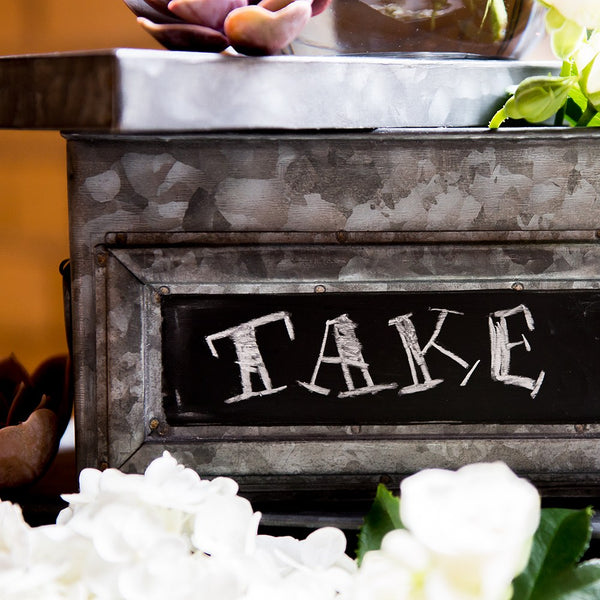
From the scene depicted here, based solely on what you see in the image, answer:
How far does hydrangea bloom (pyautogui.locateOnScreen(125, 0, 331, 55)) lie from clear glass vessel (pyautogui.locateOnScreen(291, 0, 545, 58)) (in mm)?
48

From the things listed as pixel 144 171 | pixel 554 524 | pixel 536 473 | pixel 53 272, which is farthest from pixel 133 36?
pixel 554 524

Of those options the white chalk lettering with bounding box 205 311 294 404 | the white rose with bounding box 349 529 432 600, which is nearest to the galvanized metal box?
the white chalk lettering with bounding box 205 311 294 404

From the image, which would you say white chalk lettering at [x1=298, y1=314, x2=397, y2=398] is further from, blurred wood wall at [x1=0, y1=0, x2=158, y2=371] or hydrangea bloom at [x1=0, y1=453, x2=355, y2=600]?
blurred wood wall at [x1=0, y1=0, x2=158, y2=371]

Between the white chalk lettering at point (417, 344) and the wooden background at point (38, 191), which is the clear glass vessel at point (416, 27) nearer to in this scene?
the white chalk lettering at point (417, 344)

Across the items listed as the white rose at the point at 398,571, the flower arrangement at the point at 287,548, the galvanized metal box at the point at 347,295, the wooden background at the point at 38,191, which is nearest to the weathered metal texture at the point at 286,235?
the galvanized metal box at the point at 347,295

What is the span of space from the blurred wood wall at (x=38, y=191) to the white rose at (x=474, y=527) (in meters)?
1.01

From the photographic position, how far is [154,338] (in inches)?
25.8

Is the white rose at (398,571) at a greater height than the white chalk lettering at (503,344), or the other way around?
the white rose at (398,571)

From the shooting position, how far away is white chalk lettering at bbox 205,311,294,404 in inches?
25.7

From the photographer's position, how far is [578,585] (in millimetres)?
296

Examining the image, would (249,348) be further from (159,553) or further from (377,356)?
(159,553)

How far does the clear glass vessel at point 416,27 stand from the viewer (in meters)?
0.68

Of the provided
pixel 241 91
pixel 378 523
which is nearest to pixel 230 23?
pixel 241 91

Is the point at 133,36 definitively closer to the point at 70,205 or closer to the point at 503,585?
the point at 70,205
